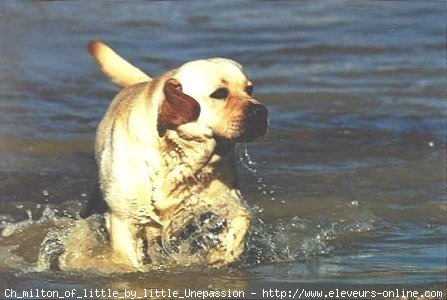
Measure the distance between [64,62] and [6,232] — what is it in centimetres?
593

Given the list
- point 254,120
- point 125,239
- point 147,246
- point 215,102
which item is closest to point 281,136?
point 147,246

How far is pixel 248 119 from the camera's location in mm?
6359

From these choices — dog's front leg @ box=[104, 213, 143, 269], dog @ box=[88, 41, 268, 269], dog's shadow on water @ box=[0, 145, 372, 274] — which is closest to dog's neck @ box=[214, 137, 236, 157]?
dog @ box=[88, 41, 268, 269]

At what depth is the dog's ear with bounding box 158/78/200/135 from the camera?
647 centimetres

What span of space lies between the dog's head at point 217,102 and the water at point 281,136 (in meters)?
0.81

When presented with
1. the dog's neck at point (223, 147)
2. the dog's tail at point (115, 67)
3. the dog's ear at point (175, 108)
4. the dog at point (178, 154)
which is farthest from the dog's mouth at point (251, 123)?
the dog's tail at point (115, 67)

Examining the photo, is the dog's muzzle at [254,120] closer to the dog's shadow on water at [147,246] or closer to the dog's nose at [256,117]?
the dog's nose at [256,117]

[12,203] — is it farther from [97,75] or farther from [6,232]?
[97,75]

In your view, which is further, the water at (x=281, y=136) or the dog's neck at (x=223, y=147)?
the water at (x=281, y=136)

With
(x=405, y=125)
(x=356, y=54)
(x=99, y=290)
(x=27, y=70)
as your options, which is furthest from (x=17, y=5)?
(x=99, y=290)

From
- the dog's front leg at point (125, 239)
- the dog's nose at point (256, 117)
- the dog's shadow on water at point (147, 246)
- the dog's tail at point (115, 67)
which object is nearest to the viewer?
the dog's nose at point (256, 117)

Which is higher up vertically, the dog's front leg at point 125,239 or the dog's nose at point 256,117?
the dog's nose at point 256,117

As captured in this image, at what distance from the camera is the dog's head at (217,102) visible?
20.9 feet

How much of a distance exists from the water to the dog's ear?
84 cm
